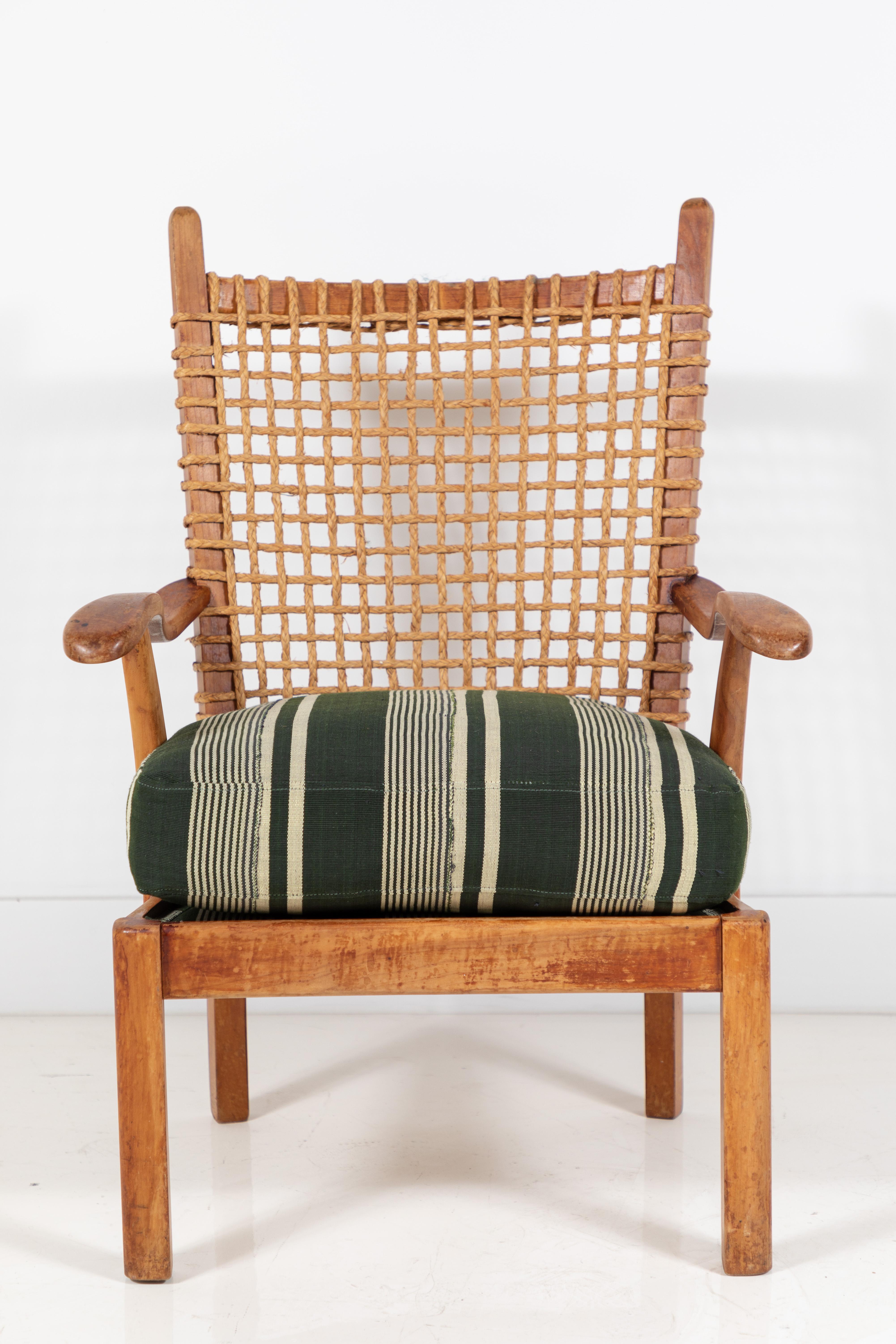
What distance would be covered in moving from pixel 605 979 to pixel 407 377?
2.43ft

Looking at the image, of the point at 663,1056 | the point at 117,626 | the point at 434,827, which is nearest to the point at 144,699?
the point at 117,626

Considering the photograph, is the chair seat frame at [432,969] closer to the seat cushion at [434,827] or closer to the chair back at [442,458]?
the seat cushion at [434,827]

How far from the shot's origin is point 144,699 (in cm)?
107

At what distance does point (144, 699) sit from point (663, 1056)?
70 cm

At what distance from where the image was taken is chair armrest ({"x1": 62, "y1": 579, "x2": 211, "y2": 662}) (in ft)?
3.05

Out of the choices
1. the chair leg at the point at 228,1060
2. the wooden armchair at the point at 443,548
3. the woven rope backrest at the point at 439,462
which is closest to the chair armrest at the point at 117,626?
the wooden armchair at the point at 443,548

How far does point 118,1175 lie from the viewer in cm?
123

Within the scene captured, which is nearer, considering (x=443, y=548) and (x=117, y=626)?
(x=117, y=626)

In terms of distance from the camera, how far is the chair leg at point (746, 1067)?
37.8 inches

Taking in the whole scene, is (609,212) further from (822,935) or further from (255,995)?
(255,995)

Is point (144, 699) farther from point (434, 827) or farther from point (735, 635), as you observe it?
point (735, 635)

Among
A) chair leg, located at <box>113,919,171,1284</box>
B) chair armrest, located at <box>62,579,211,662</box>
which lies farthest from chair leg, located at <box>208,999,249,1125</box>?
chair armrest, located at <box>62,579,211,662</box>

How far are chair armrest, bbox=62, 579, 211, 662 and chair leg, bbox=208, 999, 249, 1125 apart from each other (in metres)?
0.44

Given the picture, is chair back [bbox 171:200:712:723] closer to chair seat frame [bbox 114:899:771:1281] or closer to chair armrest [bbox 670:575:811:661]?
chair armrest [bbox 670:575:811:661]
